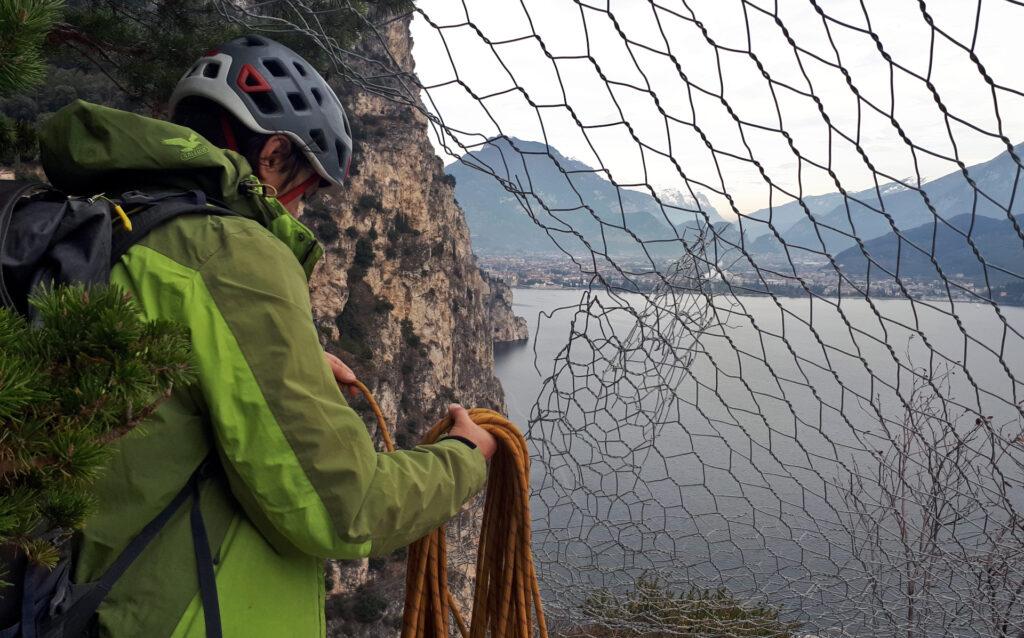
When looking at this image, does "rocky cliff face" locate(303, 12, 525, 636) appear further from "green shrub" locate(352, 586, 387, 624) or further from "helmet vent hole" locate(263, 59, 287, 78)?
"helmet vent hole" locate(263, 59, 287, 78)

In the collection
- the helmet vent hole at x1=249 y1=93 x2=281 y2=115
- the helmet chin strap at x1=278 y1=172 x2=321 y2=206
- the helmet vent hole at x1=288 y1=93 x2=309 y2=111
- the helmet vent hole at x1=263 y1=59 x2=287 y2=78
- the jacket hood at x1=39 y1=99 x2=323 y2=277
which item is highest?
the helmet vent hole at x1=263 y1=59 x2=287 y2=78

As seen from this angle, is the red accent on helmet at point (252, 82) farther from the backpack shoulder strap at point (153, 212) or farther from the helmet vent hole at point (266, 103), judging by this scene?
the backpack shoulder strap at point (153, 212)

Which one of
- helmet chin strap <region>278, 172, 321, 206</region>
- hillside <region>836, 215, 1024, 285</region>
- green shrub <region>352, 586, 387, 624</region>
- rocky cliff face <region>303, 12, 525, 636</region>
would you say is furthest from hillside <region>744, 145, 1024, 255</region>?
green shrub <region>352, 586, 387, 624</region>

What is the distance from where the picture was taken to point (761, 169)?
1879 millimetres

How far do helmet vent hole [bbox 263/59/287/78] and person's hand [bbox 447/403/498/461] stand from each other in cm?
94

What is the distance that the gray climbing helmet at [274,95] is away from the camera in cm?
154

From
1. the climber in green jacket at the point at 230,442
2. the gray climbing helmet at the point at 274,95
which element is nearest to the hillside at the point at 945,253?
the climber in green jacket at the point at 230,442

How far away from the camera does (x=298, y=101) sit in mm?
1669

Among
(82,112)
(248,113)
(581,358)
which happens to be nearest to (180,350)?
(82,112)

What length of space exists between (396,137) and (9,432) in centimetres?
3194

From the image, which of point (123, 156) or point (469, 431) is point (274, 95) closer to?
Result: point (123, 156)

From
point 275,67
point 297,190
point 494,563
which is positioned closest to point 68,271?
point 297,190

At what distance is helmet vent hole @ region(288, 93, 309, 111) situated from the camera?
1.65 metres

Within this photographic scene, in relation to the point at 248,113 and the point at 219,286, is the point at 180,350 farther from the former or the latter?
the point at 248,113
